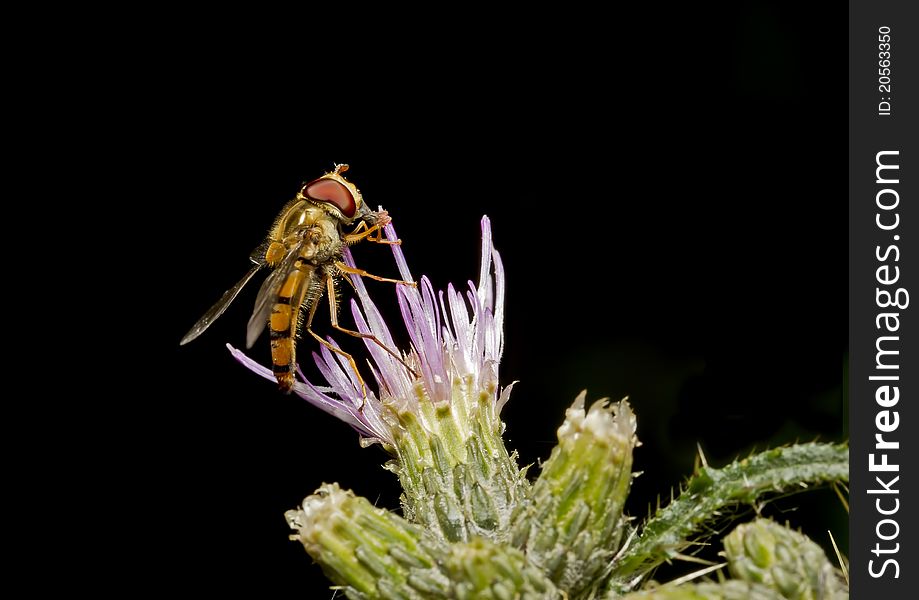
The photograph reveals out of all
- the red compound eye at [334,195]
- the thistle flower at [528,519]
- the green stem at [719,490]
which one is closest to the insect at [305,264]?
the red compound eye at [334,195]

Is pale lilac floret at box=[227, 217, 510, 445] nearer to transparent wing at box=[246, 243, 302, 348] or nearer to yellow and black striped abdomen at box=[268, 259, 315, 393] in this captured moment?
yellow and black striped abdomen at box=[268, 259, 315, 393]

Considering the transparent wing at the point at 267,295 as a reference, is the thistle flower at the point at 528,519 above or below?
below

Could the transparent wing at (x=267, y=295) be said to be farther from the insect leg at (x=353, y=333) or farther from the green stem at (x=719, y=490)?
the green stem at (x=719, y=490)

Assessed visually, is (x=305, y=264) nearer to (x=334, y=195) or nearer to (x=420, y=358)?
(x=334, y=195)

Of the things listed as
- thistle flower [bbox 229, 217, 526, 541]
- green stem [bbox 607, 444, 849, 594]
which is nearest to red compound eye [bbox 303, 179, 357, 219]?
thistle flower [bbox 229, 217, 526, 541]

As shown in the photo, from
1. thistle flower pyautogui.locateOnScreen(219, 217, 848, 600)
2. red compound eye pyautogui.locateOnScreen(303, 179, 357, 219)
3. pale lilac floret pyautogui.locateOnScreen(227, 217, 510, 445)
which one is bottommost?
thistle flower pyautogui.locateOnScreen(219, 217, 848, 600)

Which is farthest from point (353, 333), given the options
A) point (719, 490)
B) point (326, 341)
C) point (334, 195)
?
point (719, 490)

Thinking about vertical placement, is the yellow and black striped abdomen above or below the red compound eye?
below
